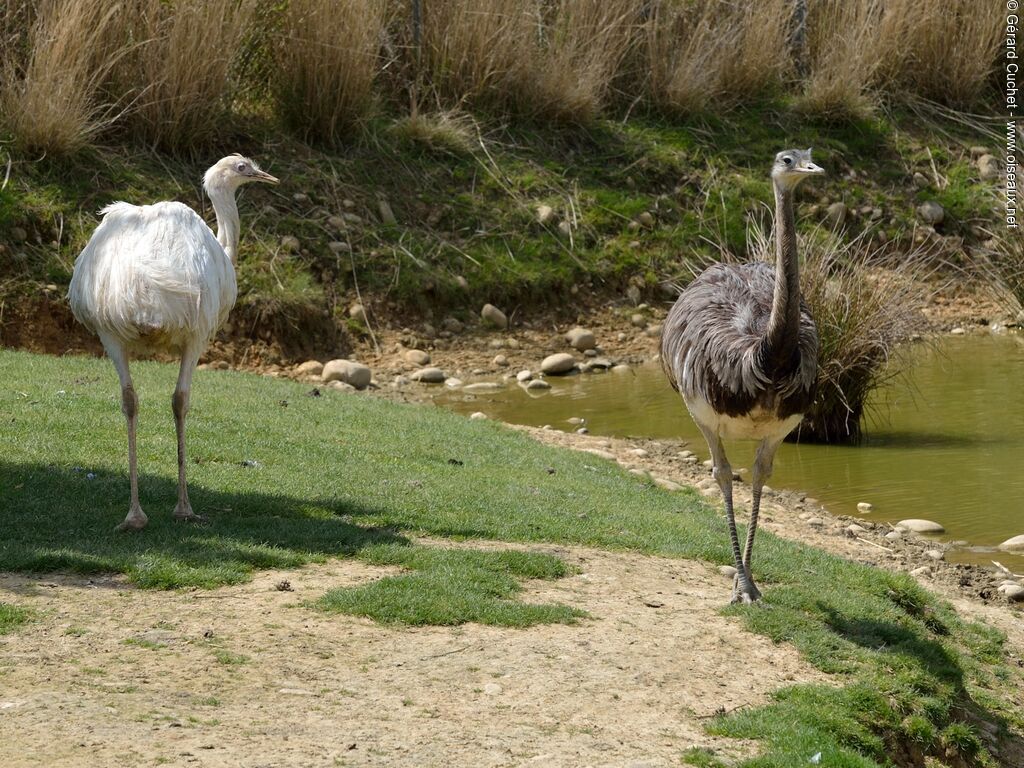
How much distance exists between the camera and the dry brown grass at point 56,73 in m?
13.7

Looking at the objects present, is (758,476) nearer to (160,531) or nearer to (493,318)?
(160,531)

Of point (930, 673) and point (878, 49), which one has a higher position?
point (878, 49)

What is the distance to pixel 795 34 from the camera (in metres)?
19.5

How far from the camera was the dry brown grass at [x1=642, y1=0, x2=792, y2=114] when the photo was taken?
18328 mm

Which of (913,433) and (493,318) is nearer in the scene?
(913,433)

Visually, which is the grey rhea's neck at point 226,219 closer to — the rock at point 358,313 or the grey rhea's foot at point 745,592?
the grey rhea's foot at point 745,592

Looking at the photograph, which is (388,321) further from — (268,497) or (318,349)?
(268,497)

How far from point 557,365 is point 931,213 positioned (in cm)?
637

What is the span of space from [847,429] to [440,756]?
25.2 ft

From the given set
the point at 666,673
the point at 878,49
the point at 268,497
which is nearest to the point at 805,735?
the point at 666,673

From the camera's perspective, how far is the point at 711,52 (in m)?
18.4

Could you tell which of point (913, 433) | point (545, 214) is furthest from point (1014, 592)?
point (545, 214)

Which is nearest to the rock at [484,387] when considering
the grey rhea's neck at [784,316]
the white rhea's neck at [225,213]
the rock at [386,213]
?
the rock at [386,213]

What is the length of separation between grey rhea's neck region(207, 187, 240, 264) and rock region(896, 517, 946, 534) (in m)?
4.95
